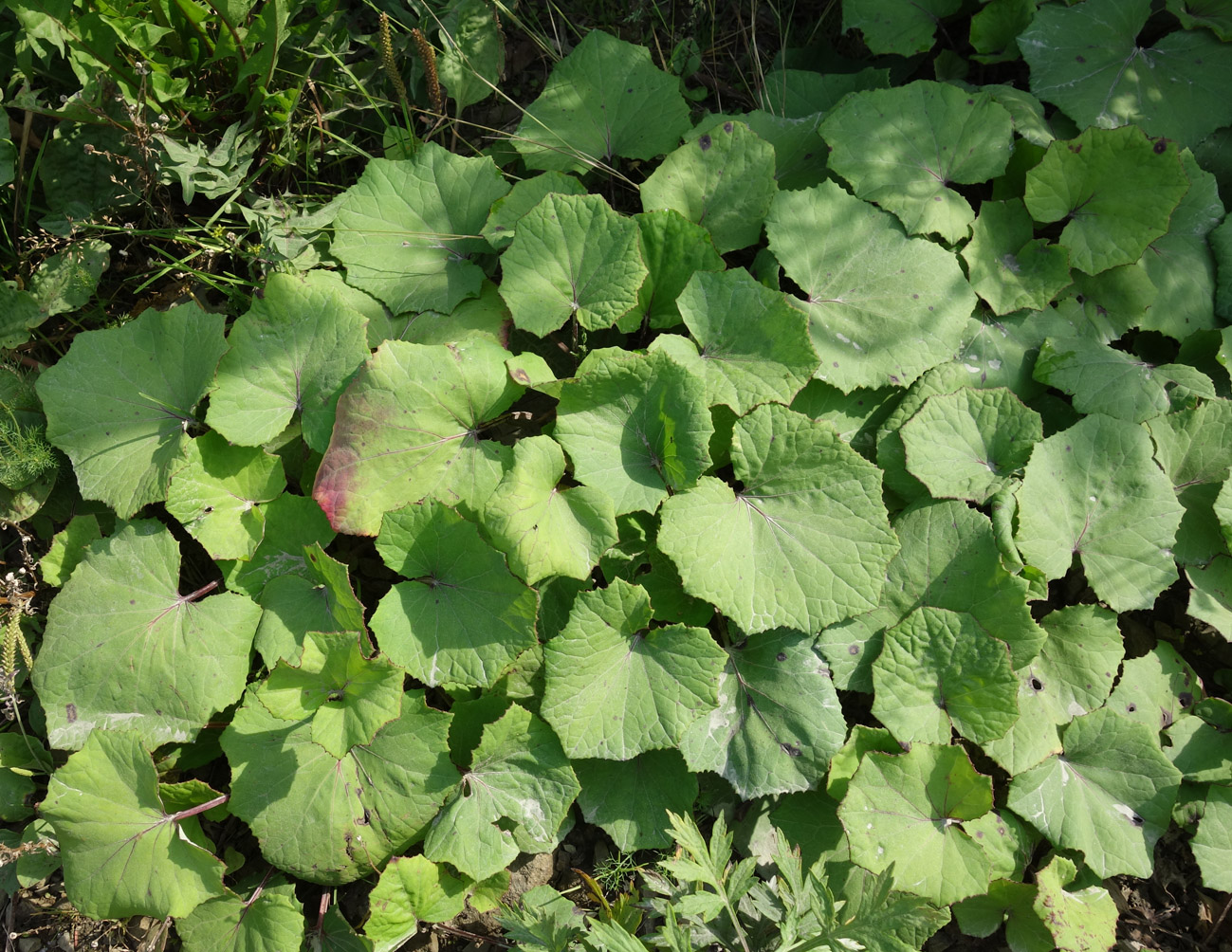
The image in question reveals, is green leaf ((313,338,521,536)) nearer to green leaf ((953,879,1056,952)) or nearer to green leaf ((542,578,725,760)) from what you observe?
green leaf ((542,578,725,760))

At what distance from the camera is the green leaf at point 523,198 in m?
2.41

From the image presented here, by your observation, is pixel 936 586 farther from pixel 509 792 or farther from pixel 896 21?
pixel 896 21

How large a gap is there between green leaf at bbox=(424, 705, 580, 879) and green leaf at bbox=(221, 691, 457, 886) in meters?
0.06

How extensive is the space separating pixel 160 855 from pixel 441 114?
220 cm

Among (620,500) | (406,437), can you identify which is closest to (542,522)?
(620,500)

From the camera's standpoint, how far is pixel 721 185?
2416 mm

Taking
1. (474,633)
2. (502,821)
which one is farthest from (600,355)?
(502,821)

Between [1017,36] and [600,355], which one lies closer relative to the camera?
[600,355]

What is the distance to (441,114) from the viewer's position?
2533mm

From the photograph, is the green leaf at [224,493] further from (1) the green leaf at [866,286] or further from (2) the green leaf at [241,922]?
(1) the green leaf at [866,286]

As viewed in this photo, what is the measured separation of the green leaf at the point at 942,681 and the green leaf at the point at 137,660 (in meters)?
1.70

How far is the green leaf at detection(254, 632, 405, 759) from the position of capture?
6.52ft

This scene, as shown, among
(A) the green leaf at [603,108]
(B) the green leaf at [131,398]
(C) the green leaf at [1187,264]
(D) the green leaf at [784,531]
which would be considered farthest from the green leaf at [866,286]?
(B) the green leaf at [131,398]

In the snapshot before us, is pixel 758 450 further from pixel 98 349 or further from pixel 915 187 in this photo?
pixel 98 349
